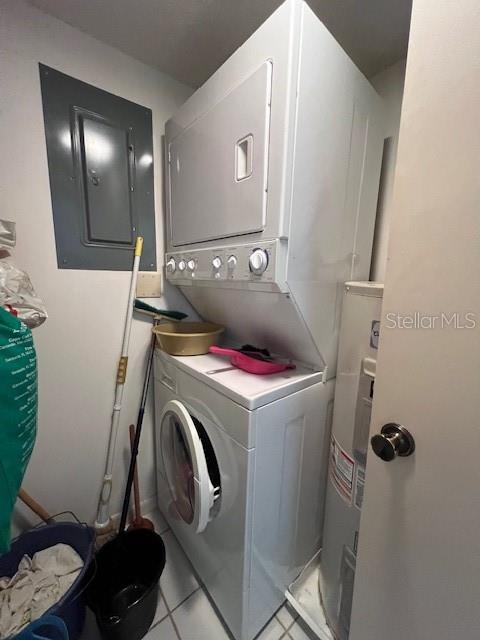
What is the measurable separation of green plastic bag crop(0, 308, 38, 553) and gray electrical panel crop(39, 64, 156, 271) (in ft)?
2.30

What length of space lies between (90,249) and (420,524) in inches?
73.4

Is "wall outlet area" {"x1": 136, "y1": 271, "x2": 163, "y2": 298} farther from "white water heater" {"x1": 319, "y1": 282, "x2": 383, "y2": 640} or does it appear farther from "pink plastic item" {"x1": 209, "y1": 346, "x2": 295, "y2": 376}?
"white water heater" {"x1": 319, "y1": 282, "x2": 383, "y2": 640}

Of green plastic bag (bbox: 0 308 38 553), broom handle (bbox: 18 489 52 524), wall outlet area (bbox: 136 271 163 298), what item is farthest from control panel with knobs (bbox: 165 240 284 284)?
broom handle (bbox: 18 489 52 524)

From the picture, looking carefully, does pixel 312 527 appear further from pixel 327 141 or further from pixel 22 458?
pixel 327 141

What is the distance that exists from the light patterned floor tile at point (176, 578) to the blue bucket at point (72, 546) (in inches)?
16.6

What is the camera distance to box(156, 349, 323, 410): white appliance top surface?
3.25ft

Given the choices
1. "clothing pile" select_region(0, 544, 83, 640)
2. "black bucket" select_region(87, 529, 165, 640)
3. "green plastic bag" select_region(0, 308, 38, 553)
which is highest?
"green plastic bag" select_region(0, 308, 38, 553)

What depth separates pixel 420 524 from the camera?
0.71 meters

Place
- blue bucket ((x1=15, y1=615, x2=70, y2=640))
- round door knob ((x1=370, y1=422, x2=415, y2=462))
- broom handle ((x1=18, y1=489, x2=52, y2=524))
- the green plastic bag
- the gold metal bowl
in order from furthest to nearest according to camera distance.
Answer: the gold metal bowl
broom handle ((x1=18, y1=489, x2=52, y2=524))
blue bucket ((x1=15, y1=615, x2=70, y2=640))
the green plastic bag
round door knob ((x1=370, y1=422, x2=415, y2=462))

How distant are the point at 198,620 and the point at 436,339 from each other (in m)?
1.81

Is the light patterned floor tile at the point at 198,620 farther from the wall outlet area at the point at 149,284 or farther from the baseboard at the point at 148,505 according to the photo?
the wall outlet area at the point at 149,284

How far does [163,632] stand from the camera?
126 cm

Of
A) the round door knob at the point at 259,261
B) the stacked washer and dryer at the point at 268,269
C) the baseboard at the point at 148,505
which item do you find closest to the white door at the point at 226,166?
the stacked washer and dryer at the point at 268,269

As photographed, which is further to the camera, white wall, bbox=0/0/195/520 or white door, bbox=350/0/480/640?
white wall, bbox=0/0/195/520
